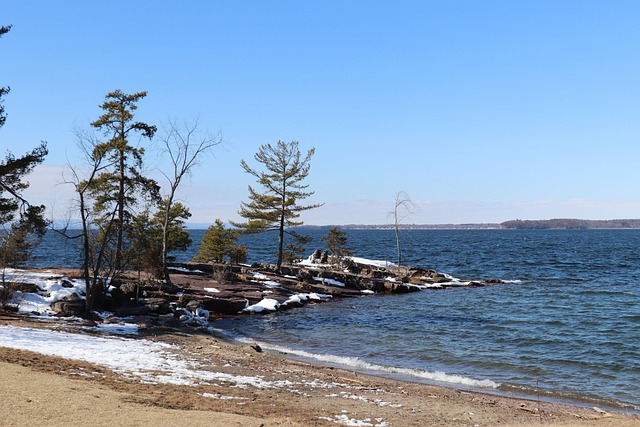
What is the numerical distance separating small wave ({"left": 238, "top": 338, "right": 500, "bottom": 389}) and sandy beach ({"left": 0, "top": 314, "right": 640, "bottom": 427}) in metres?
1.35

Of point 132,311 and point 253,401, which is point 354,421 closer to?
point 253,401

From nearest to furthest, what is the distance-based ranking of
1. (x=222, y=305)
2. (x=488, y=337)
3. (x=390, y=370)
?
(x=390, y=370)
(x=488, y=337)
(x=222, y=305)

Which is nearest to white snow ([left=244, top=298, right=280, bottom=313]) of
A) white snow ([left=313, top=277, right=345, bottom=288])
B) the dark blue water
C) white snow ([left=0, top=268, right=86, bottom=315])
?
the dark blue water

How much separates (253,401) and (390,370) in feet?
22.9

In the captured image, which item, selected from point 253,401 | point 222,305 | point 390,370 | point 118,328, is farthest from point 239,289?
point 253,401

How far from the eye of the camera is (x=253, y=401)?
37.6ft

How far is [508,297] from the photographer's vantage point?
1454 inches

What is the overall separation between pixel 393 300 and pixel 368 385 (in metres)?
22.1

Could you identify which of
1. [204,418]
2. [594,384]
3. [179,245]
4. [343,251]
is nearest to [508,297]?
[343,251]

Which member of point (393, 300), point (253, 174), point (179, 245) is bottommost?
point (393, 300)

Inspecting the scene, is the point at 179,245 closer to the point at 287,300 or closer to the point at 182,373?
the point at 287,300

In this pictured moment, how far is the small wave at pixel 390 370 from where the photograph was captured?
16070 mm

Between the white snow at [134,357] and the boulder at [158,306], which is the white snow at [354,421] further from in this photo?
the boulder at [158,306]

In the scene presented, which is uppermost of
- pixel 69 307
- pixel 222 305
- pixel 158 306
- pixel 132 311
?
pixel 69 307
